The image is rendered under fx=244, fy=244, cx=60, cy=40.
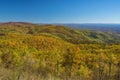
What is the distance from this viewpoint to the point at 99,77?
6.06m

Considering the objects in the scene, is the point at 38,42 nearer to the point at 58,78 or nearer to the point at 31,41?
the point at 31,41

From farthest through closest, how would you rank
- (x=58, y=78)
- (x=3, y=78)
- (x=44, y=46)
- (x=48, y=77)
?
(x=44, y=46), (x=58, y=78), (x=48, y=77), (x=3, y=78)

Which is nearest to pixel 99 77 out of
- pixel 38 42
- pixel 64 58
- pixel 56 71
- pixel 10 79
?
pixel 56 71

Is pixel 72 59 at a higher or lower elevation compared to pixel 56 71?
lower

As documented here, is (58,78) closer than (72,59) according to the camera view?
Yes

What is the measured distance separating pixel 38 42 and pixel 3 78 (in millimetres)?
132464

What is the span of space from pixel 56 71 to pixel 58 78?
0.33 m

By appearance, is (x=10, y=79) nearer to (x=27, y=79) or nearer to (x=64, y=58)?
(x=27, y=79)

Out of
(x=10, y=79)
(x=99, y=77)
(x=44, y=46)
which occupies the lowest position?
(x=44, y=46)

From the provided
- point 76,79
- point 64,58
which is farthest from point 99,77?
point 64,58

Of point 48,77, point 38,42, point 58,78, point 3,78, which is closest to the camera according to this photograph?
point 3,78

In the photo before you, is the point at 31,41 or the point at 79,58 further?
the point at 31,41

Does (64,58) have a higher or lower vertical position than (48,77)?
lower

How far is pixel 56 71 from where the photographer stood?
621 centimetres
